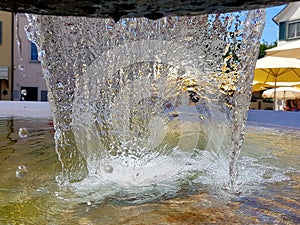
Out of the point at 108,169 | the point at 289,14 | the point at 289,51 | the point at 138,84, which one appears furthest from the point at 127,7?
the point at 289,14

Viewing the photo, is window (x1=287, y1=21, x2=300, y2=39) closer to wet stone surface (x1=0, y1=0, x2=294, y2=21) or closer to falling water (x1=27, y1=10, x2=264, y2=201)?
falling water (x1=27, y1=10, x2=264, y2=201)

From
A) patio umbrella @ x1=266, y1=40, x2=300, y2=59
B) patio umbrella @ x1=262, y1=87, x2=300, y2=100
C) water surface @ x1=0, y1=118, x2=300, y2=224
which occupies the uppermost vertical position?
patio umbrella @ x1=266, y1=40, x2=300, y2=59

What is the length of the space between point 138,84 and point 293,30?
13.6 meters

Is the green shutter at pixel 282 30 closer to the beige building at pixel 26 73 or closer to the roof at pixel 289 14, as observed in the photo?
the roof at pixel 289 14

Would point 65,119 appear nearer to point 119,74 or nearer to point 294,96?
point 119,74

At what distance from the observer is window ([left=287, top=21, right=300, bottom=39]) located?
47.5 feet

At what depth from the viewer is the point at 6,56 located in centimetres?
1472

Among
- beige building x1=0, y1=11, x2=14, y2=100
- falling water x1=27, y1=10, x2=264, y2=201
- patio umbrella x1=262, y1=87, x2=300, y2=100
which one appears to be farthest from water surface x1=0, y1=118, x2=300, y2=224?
beige building x1=0, y1=11, x2=14, y2=100

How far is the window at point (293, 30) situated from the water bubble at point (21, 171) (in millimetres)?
14062

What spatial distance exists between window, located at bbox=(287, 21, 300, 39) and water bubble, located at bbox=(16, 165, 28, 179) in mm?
14062

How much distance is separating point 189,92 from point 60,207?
1.90m

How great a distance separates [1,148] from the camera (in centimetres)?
295

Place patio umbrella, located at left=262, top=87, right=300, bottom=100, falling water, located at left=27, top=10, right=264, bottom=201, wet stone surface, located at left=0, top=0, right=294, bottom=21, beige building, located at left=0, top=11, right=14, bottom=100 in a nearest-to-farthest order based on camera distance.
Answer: wet stone surface, located at left=0, top=0, right=294, bottom=21, falling water, located at left=27, top=10, right=264, bottom=201, patio umbrella, located at left=262, top=87, right=300, bottom=100, beige building, located at left=0, top=11, right=14, bottom=100

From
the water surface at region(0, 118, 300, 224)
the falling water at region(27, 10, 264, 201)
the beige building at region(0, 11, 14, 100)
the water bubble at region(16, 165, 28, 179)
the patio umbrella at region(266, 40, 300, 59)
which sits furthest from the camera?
the beige building at region(0, 11, 14, 100)
